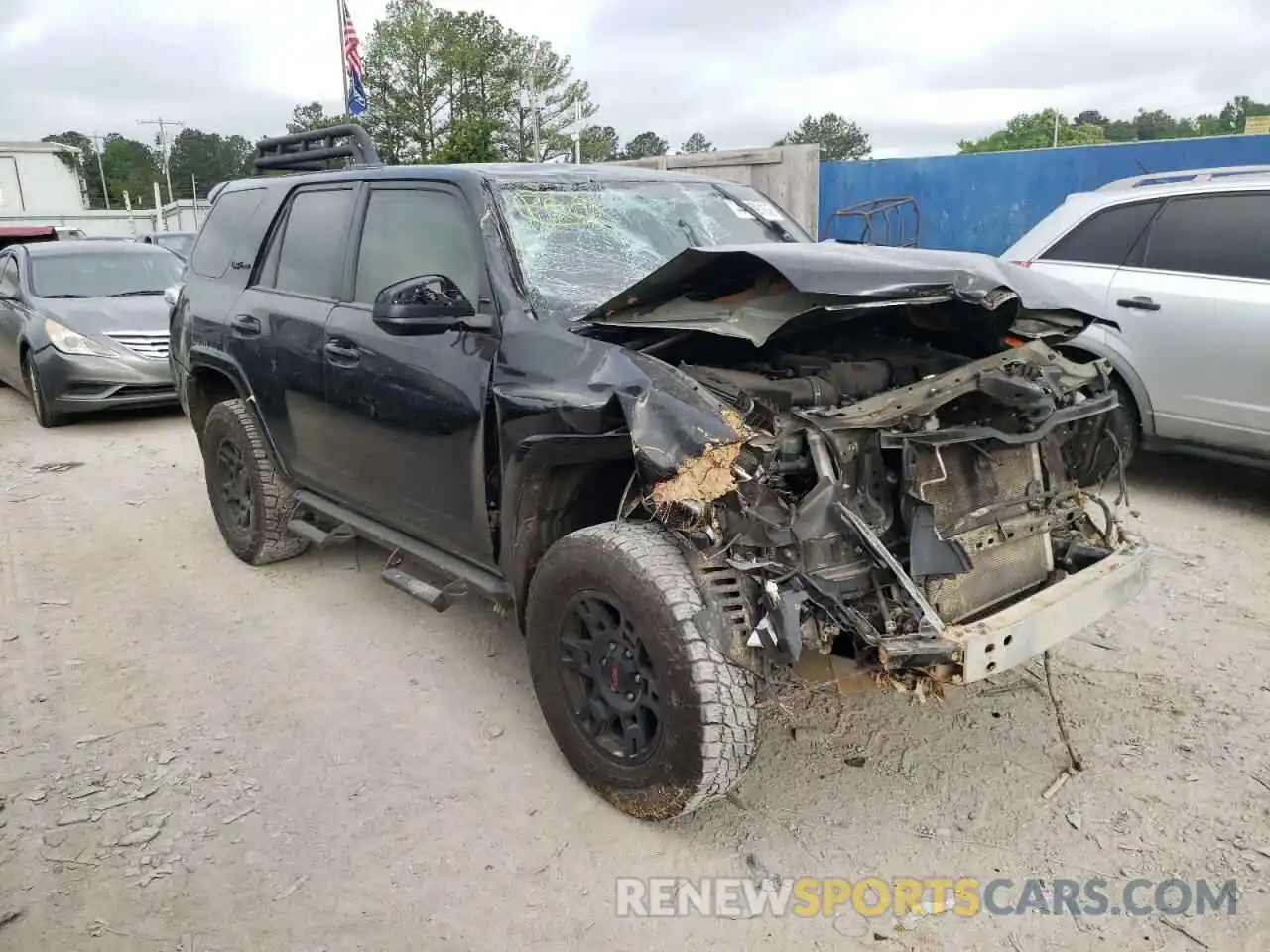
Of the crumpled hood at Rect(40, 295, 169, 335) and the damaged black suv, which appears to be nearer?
the damaged black suv

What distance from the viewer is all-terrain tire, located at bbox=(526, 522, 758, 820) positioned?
2.54 m

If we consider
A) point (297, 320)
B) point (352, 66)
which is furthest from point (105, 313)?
point (352, 66)

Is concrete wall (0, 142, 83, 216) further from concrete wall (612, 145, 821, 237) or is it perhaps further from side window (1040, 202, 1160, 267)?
side window (1040, 202, 1160, 267)

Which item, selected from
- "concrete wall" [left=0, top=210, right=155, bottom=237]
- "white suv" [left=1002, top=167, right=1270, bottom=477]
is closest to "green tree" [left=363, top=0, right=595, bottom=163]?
"concrete wall" [left=0, top=210, right=155, bottom=237]

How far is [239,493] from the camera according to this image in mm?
5090

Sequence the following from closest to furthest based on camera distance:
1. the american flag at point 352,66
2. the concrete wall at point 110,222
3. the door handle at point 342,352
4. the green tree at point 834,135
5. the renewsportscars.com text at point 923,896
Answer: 1. the renewsportscars.com text at point 923,896
2. the door handle at point 342,352
3. the american flag at point 352,66
4. the concrete wall at point 110,222
5. the green tree at point 834,135

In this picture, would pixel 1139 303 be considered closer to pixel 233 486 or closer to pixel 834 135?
pixel 233 486

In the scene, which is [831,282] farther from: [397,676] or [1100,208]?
[1100,208]

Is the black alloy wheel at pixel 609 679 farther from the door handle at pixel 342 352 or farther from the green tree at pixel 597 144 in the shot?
the green tree at pixel 597 144

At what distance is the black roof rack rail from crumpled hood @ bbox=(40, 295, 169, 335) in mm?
3594

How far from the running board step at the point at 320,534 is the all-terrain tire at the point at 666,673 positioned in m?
1.83

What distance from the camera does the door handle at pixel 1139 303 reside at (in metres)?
5.37

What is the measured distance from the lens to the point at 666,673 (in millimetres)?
2582

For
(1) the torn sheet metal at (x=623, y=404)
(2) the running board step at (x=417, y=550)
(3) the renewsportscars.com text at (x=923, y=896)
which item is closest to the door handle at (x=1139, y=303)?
(3) the renewsportscars.com text at (x=923, y=896)
